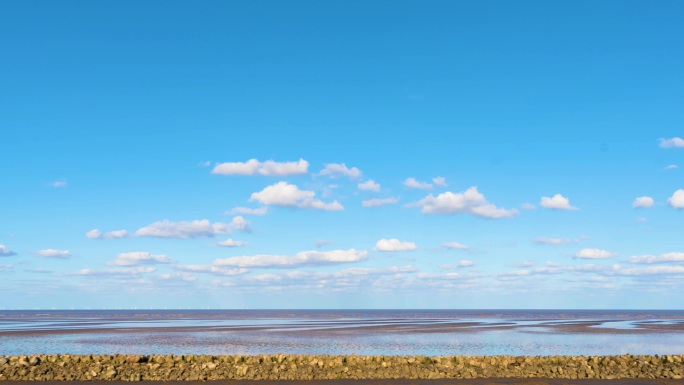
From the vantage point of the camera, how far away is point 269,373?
2377cm

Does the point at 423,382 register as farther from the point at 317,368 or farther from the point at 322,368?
the point at 317,368

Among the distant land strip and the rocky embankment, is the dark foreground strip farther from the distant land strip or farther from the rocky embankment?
the rocky embankment

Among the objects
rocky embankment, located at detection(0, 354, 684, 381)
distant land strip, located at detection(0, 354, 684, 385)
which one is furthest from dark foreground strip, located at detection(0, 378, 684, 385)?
rocky embankment, located at detection(0, 354, 684, 381)

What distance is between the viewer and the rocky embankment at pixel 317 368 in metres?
23.3

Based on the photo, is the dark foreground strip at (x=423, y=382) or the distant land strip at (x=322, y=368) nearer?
the dark foreground strip at (x=423, y=382)

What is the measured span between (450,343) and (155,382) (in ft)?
105

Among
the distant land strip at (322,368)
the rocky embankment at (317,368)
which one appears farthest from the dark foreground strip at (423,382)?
the rocky embankment at (317,368)

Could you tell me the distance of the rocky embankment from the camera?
2333cm

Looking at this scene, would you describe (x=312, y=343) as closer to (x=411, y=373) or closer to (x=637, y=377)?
(x=411, y=373)

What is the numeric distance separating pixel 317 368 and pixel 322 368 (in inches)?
8.1

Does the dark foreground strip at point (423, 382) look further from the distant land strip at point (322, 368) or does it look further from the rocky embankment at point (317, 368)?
the rocky embankment at point (317, 368)

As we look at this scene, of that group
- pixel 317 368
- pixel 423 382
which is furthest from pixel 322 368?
pixel 423 382

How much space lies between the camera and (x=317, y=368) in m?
25.0

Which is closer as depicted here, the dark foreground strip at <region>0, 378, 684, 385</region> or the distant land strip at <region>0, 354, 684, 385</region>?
the dark foreground strip at <region>0, 378, 684, 385</region>
